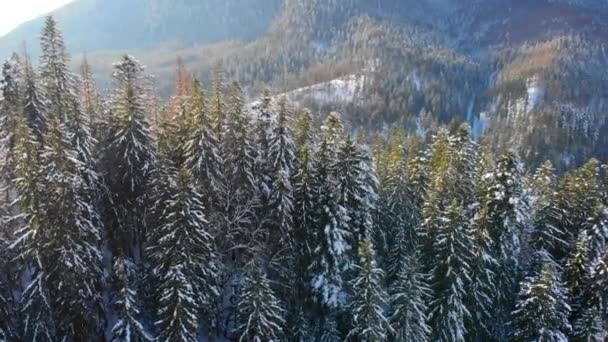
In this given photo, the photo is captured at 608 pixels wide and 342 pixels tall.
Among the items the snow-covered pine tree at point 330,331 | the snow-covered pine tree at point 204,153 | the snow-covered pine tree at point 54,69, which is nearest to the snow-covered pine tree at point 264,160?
the snow-covered pine tree at point 204,153

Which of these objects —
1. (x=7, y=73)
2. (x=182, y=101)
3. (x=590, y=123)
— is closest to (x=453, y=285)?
(x=182, y=101)

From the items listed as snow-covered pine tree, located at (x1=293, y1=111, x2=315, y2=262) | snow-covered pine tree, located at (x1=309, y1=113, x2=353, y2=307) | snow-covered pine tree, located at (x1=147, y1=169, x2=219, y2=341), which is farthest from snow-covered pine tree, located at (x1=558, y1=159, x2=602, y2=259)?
snow-covered pine tree, located at (x1=147, y1=169, x2=219, y2=341)

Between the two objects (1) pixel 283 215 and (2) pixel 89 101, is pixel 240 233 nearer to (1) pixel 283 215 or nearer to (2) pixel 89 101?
(1) pixel 283 215

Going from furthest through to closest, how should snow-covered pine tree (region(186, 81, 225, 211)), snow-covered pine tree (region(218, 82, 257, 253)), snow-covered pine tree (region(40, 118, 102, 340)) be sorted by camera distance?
snow-covered pine tree (region(218, 82, 257, 253))
snow-covered pine tree (region(186, 81, 225, 211))
snow-covered pine tree (region(40, 118, 102, 340))

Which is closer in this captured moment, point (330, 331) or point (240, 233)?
point (330, 331)

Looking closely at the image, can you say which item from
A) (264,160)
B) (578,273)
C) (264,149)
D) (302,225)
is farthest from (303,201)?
(578,273)

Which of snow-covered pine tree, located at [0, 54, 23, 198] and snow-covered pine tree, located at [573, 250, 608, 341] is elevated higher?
snow-covered pine tree, located at [0, 54, 23, 198]

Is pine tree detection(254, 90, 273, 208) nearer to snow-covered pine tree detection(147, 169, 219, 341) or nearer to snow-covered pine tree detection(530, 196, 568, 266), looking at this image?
snow-covered pine tree detection(147, 169, 219, 341)
